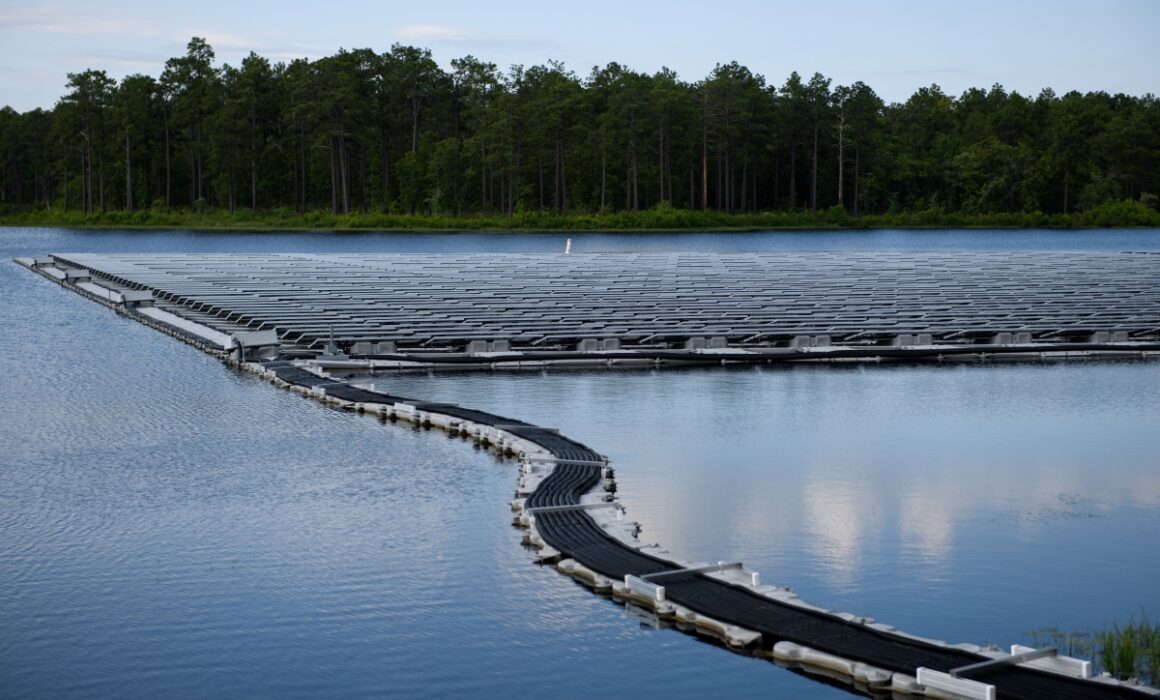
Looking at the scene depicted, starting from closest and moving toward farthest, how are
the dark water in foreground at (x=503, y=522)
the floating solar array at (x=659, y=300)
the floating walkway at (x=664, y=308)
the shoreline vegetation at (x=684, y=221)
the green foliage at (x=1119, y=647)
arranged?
the green foliage at (x=1119, y=647) < the dark water in foreground at (x=503, y=522) < the floating walkway at (x=664, y=308) < the floating solar array at (x=659, y=300) < the shoreline vegetation at (x=684, y=221)

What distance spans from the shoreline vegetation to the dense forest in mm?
826

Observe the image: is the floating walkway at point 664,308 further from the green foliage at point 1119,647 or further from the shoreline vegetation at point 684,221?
the shoreline vegetation at point 684,221

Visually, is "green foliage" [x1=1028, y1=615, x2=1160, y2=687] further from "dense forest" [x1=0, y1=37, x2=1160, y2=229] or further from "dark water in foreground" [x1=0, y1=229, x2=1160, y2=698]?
"dense forest" [x1=0, y1=37, x2=1160, y2=229]

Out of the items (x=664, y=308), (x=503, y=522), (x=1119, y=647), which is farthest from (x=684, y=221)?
(x=1119, y=647)

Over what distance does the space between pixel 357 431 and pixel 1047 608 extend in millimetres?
16937

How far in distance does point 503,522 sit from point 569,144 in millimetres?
114006

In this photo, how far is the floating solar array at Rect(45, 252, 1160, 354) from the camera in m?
48.1

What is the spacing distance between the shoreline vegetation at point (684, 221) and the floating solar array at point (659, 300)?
51.8 m

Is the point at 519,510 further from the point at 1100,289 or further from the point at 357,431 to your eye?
the point at 1100,289

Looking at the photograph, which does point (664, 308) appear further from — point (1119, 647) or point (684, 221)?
point (684, 221)

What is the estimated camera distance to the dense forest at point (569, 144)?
440ft

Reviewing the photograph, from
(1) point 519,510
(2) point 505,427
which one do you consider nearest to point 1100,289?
(2) point 505,427

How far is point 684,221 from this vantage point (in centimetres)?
13138

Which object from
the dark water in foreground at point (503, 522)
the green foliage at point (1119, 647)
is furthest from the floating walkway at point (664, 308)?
the green foliage at point (1119, 647)
